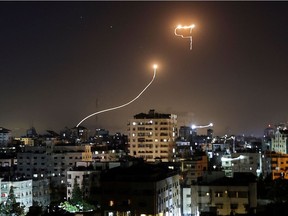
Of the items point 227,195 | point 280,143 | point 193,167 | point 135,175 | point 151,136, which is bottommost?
point 227,195

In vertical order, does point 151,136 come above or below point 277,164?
above

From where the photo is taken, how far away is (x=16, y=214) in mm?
12312

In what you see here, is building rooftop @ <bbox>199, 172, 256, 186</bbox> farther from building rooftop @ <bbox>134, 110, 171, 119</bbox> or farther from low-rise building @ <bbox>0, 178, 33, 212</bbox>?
building rooftop @ <bbox>134, 110, 171, 119</bbox>

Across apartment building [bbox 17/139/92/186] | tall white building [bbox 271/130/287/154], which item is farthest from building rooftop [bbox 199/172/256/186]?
tall white building [bbox 271/130/287/154]

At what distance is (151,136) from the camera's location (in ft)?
75.5

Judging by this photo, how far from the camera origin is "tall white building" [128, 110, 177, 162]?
74.7 ft

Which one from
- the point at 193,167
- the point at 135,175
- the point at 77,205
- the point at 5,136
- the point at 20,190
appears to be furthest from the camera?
the point at 5,136

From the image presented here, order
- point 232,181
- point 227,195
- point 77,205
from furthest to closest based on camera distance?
point 77,205
point 232,181
point 227,195

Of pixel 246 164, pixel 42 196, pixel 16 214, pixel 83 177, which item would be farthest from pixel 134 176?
pixel 246 164

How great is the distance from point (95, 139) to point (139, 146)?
41.2 ft

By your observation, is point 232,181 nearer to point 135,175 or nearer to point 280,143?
point 135,175

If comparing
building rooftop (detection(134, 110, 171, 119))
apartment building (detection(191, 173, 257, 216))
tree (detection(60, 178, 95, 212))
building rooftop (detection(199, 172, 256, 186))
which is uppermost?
building rooftop (detection(134, 110, 171, 119))

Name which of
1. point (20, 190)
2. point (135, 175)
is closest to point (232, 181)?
point (135, 175)

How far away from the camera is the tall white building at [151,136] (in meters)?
22.8
